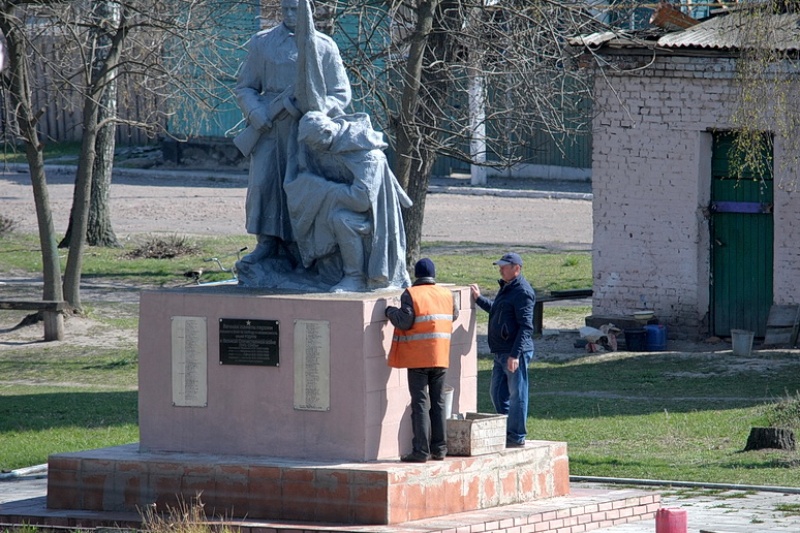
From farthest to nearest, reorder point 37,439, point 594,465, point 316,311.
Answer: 1. point 37,439
2. point 594,465
3. point 316,311

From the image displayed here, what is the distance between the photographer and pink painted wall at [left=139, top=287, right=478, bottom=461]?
10.2 m

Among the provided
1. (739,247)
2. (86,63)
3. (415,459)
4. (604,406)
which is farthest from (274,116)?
(739,247)

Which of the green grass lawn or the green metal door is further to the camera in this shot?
the green metal door

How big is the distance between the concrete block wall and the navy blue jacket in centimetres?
874

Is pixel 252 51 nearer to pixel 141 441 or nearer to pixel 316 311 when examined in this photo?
pixel 316 311

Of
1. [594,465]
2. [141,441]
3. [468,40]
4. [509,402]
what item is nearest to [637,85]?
[468,40]

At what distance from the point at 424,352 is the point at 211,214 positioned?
79.1 feet

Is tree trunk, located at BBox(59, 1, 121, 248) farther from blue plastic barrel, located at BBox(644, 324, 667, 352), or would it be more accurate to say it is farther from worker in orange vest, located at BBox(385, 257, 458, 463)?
worker in orange vest, located at BBox(385, 257, 458, 463)

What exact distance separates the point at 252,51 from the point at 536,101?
806cm

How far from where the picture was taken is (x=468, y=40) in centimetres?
2033

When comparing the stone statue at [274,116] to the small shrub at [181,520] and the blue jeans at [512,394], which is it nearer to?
the blue jeans at [512,394]

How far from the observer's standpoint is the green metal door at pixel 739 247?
776 inches

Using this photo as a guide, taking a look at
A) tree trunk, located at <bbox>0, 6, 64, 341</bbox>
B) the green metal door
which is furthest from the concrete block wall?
tree trunk, located at <bbox>0, 6, 64, 341</bbox>

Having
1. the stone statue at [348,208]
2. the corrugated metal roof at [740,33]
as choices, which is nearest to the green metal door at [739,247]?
the corrugated metal roof at [740,33]
